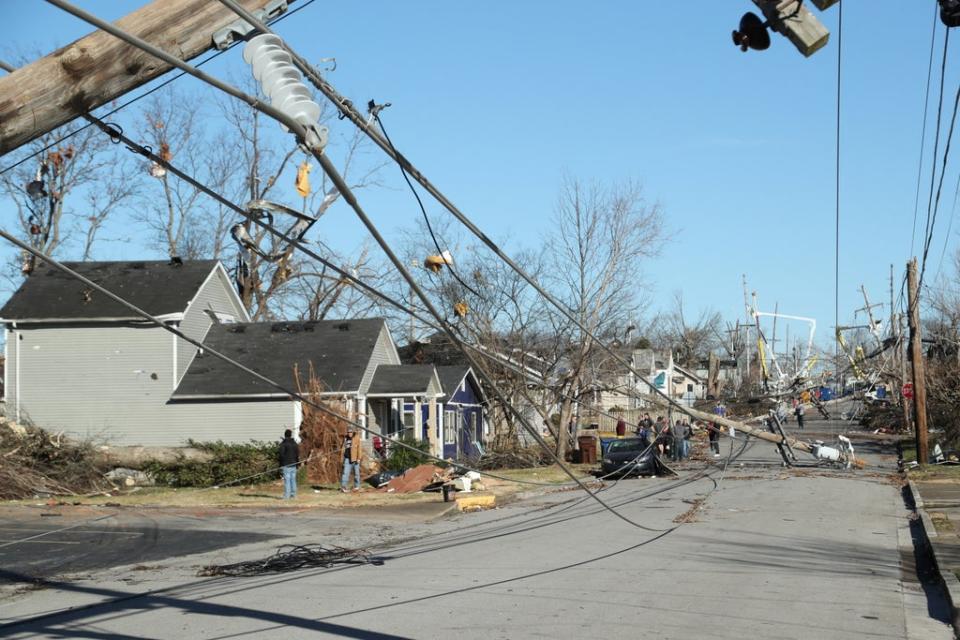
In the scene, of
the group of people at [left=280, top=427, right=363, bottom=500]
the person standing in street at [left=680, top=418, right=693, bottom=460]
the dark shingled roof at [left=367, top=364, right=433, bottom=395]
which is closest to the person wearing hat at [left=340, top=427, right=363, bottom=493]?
the group of people at [left=280, top=427, right=363, bottom=500]

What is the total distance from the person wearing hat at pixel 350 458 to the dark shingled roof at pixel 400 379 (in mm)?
7204

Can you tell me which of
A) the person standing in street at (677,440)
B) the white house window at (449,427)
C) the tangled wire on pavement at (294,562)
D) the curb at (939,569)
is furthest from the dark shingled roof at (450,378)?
the tangled wire on pavement at (294,562)

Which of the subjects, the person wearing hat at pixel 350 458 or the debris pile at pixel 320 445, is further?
the debris pile at pixel 320 445

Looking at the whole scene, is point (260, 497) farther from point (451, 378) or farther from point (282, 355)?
point (451, 378)

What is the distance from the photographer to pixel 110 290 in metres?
33.2

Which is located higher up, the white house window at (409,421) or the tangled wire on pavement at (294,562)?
the white house window at (409,421)

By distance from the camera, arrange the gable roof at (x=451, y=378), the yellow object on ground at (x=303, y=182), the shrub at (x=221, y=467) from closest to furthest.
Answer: the yellow object on ground at (x=303, y=182)
the shrub at (x=221, y=467)
the gable roof at (x=451, y=378)

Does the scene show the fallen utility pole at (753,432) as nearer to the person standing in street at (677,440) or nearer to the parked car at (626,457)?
the parked car at (626,457)

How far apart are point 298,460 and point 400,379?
8786 millimetres

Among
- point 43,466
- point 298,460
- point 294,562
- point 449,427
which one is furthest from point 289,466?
point 449,427

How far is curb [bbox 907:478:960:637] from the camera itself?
9703mm

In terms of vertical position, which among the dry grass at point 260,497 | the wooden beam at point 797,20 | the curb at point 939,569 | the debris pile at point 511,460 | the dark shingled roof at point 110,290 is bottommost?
the curb at point 939,569

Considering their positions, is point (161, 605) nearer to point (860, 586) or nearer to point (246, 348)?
point (860, 586)

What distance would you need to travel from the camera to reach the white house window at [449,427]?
128 ft
